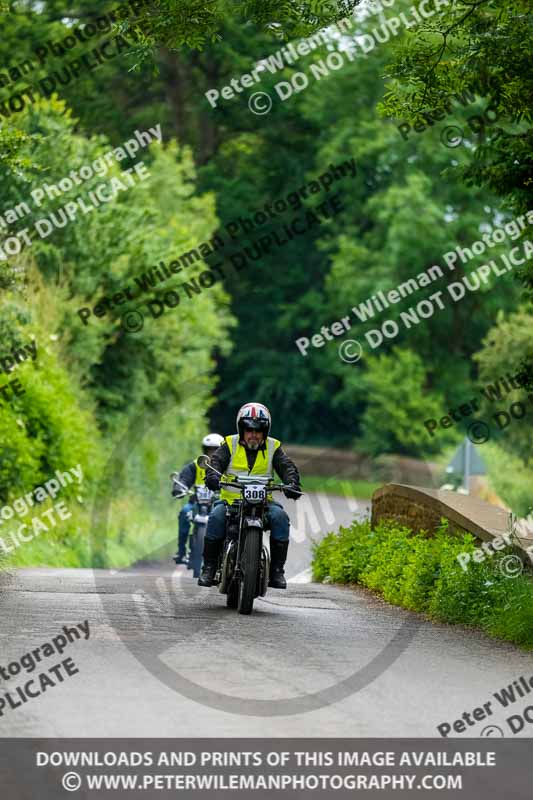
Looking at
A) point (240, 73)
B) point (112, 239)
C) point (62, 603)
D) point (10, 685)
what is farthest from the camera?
point (240, 73)

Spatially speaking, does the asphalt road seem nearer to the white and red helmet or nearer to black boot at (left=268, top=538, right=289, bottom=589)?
black boot at (left=268, top=538, right=289, bottom=589)

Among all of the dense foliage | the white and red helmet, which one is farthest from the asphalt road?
the dense foliage

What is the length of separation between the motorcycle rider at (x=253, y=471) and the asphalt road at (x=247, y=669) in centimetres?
49

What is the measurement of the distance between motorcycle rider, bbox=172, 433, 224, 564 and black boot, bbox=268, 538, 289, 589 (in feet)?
15.5

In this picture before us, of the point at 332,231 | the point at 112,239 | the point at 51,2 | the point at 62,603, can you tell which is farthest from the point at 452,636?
the point at 332,231

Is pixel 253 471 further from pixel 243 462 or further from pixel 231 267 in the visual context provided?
pixel 231 267

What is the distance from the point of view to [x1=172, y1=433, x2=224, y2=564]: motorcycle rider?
20.2m

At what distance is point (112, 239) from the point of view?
3528cm

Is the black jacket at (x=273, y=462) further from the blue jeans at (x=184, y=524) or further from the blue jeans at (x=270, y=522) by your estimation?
the blue jeans at (x=184, y=524)

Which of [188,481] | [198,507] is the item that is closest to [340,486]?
[198,507]

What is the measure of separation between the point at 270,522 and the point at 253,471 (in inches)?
22.1
